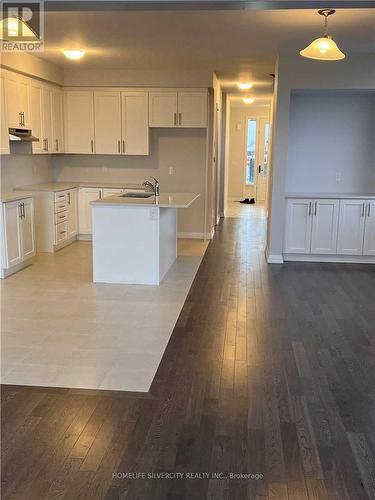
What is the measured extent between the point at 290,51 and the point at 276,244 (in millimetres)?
2453

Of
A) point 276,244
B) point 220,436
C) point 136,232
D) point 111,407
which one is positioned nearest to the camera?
point 220,436

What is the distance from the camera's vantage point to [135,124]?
7.84m

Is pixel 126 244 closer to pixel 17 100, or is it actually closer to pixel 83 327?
pixel 83 327

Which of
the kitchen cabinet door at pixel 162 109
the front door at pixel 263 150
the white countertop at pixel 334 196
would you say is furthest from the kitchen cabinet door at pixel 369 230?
the front door at pixel 263 150

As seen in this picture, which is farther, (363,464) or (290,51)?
(290,51)

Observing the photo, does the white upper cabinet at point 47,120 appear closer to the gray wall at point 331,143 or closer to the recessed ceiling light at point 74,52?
the recessed ceiling light at point 74,52

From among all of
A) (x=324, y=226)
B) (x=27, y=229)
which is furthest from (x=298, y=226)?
(x=27, y=229)

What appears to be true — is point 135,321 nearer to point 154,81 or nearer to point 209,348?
point 209,348

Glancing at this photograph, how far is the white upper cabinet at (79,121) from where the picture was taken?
7895 mm

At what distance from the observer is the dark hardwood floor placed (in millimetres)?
2195

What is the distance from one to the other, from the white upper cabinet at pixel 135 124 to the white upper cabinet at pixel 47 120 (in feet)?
3.69

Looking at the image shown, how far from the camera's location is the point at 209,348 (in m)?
3.72

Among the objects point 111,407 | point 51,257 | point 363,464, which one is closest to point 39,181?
point 51,257

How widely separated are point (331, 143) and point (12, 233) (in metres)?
4.50
